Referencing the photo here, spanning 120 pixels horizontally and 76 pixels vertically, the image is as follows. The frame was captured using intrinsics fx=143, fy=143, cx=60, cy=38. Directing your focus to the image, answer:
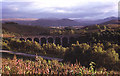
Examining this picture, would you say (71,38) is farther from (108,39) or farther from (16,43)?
(16,43)

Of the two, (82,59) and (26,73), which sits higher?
(26,73)

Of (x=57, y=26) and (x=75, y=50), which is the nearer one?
(x=75, y=50)

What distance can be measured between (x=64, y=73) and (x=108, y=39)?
52.9m

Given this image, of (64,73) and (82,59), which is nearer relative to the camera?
(64,73)

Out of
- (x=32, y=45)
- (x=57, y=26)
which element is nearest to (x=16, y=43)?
(x=32, y=45)

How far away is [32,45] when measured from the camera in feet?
120

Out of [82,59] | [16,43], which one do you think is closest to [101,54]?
[82,59]

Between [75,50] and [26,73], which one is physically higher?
[26,73]

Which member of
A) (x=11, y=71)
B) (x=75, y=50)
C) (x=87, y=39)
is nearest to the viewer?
(x=11, y=71)

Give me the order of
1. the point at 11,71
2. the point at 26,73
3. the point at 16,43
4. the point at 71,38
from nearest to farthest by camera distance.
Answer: the point at 26,73
the point at 11,71
the point at 16,43
the point at 71,38

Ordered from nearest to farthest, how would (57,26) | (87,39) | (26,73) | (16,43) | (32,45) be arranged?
(26,73), (32,45), (16,43), (87,39), (57,26)

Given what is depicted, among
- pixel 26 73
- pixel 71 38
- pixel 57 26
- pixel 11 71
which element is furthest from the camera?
pixel 57 26

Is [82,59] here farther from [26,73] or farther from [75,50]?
[26,73]

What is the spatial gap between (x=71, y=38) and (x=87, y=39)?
13069 mm
